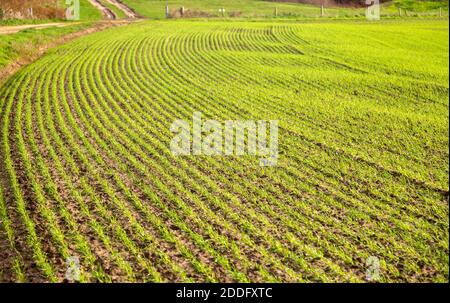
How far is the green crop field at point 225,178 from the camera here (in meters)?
9.33

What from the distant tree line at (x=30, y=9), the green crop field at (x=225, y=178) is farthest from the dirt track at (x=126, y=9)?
the green crop field at (x=225, y=178)

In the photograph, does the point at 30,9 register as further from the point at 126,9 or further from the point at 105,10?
the point at 126,9

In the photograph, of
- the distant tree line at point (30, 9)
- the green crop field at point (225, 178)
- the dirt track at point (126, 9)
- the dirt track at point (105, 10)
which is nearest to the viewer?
the green crop field at point (225, 178)

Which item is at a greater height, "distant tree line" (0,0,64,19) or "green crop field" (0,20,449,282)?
"distant tree line" (0,0,64,19)

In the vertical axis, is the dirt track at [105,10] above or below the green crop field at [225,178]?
above

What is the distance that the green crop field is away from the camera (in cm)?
933

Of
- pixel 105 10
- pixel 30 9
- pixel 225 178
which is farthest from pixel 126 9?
pixel 225 178

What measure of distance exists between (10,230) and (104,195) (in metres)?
2.40

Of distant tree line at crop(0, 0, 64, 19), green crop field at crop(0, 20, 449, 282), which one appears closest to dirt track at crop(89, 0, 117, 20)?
distant tree line at crop(0, 0, 64, 19)

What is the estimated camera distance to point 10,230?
10273 mm

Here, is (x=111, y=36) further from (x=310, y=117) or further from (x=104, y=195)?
(x=104, y=195)

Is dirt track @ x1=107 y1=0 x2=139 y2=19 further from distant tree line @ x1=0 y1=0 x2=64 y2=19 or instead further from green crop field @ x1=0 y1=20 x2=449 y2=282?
green crop field @ x1=0 y1=20 x2=449 y2=282

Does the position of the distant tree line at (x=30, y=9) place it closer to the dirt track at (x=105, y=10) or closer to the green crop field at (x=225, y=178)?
the dirt track at (x=105, y=10)

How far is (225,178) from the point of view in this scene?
13008mm
